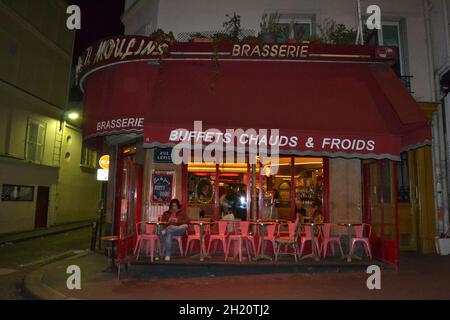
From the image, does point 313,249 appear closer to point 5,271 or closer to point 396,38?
point 396,38

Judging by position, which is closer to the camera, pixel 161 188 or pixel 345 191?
pixel 161 188

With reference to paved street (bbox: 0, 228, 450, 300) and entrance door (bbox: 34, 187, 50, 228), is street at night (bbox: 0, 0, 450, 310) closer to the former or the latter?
paved street (bbox: 0, 228, 450, 300)

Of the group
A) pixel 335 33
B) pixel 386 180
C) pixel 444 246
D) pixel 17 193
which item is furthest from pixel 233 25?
pixel 17 193

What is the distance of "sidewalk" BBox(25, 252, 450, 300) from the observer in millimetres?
6980

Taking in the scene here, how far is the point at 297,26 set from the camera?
1198 centimetres

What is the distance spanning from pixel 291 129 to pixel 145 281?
14.1 ft

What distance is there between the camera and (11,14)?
678 inches

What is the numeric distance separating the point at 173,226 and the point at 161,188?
1.59 m

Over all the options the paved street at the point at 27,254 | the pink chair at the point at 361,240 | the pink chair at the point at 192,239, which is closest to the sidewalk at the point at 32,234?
the paved street at the point at 27,254

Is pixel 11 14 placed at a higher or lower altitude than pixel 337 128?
higher

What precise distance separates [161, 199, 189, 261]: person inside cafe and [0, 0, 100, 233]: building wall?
10514mm

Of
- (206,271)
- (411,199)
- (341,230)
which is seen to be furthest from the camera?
(411,199)

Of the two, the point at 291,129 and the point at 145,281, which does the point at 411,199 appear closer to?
the point at 291,129

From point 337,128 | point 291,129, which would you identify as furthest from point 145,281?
point 337,128
